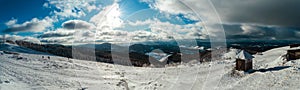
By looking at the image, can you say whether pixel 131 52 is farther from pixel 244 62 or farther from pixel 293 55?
pixel 244 62

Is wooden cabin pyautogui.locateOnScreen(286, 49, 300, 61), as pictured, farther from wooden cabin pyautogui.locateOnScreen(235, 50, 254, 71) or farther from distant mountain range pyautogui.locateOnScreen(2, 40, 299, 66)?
distant mountain range pyautogui.locateOnScreen(2, 40, 299, 66)

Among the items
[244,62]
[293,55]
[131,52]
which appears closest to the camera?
[244,62]

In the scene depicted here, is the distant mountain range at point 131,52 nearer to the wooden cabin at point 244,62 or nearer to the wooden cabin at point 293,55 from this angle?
the wooden cabin at point 244,62

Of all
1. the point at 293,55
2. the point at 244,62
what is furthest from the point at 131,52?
the point at 244,62

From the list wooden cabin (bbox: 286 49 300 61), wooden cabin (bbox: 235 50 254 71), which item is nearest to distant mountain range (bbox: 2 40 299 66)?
wooden cabin (bbox: 235 50 254 71)

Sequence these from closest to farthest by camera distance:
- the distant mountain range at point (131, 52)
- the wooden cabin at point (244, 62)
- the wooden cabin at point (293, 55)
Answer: the wooden cabin at point (244, 62) → the wooden cabin at point (293, 55) → the distant mountain range at point (131, 52)

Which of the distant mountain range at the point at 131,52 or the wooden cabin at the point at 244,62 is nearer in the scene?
the wooden cabin at the point at 244,62

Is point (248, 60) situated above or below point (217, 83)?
above

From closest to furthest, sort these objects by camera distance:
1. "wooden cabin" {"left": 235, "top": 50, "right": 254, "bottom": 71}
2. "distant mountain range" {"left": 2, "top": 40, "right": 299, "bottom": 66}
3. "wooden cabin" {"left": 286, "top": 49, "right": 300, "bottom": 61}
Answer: "wooden cabin" {"left": 235, "top": 50, "right": 254, "bottom": 71} → "wooden cabin" {"left": 286, "top": 49, "right": 300, "bottom": 61} → "distant mountain range" {"left": 2, "top": 40, "right": 299, "bottom": 66}

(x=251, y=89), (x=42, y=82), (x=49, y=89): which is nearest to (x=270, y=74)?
(x=251, y=89)

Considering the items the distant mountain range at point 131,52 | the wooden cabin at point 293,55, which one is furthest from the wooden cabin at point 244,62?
the wooden cabin at point 293,55

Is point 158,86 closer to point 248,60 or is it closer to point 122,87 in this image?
point 122,87
